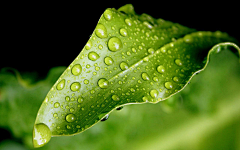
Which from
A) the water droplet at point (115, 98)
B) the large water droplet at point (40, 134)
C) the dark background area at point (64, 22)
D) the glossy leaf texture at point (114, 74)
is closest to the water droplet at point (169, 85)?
the glossy leaf texture at point (114, 74)

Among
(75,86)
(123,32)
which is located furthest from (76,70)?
(123,32)

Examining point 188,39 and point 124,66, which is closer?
point 124,66

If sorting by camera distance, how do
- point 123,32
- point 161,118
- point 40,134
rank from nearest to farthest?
1. point 40,134
2. point 123,32
3. point 161,118

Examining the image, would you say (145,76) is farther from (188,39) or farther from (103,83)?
(188,39)

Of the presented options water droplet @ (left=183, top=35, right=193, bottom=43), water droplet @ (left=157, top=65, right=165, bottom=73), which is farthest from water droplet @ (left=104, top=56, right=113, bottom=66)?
water droplet @ (left=183, top=35, right=193, bottom=43)

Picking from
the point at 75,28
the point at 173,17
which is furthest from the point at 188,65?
the point at 75,28

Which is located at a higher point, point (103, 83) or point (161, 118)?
point (103, 83)
